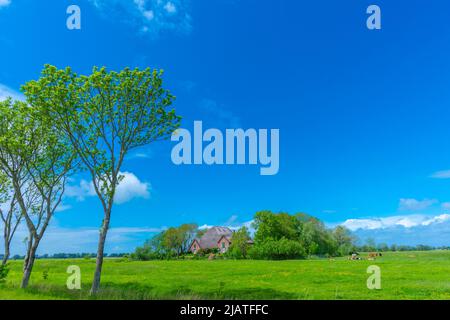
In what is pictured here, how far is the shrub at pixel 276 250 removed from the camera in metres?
77.3

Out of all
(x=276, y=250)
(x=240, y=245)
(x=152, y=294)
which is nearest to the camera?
(x=152, y=294)

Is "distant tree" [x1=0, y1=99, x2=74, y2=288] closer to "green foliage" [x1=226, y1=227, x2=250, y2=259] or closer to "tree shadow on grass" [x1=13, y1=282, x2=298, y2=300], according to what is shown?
"tree shadow on grass" [x1=13, y1=282, x2=298, y2=300]

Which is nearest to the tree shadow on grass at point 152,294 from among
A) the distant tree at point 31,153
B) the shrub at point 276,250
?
the distant tree at point 31,153

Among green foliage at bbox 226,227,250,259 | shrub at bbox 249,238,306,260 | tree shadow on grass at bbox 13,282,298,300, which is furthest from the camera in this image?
green foliage at bbox 226,227,250,259

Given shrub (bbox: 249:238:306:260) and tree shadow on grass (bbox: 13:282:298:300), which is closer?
tree shadow on grass (bbox: 13:282:298:300)

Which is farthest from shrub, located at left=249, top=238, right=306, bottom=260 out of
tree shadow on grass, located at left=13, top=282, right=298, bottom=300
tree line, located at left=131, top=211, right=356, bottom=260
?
tree shadow on grass, located at left=13, top=282, right=298, bottom=300

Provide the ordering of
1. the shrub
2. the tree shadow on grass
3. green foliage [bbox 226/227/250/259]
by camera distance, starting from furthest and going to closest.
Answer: green foliage [bbox 226/227/250/259] → the shrub → the tree shadow on grass

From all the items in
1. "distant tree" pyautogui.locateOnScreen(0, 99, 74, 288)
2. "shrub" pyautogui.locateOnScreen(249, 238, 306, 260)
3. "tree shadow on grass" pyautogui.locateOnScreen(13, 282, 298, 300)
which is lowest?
"shrub" pyautogui.locateOnScreen(249, 238, 306, 260)

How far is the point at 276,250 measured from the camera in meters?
77.5

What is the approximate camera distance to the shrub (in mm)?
77312

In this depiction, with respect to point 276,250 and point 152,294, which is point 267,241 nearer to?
point 276,250

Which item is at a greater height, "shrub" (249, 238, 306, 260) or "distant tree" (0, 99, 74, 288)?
"distant tree" (0, 99, 74, 288)

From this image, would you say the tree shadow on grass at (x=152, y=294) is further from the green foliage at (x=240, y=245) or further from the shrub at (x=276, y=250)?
the green foliage at (x=240, y=245)

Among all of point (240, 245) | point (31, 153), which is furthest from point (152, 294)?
point (240, 245)
